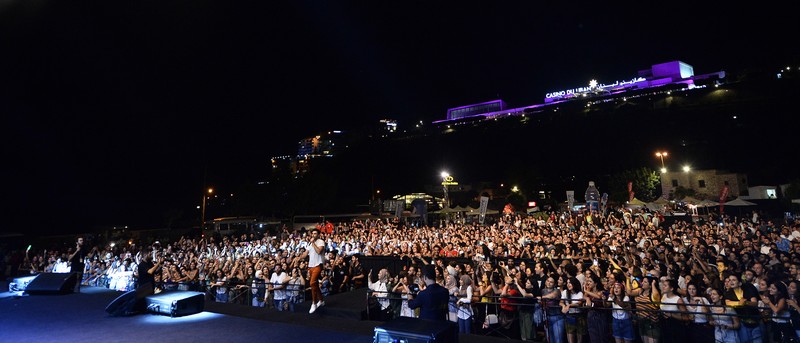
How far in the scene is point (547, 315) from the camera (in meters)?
7.00

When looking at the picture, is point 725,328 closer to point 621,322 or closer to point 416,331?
point 621,322

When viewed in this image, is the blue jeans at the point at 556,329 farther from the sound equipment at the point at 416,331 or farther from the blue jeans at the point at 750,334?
the sound equipment at the point at 416,331

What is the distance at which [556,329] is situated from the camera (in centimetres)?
719

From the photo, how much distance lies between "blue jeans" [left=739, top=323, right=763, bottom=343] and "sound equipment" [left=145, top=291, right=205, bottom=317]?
890 centimetres

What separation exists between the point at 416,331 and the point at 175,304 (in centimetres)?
473

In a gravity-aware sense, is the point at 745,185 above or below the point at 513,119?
below

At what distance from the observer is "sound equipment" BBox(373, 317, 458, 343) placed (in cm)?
397

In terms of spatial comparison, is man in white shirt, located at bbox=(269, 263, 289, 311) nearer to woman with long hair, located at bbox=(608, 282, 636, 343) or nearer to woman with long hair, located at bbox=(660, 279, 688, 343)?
woman with long hair, located at bbox=(608, 282, 636, 343)

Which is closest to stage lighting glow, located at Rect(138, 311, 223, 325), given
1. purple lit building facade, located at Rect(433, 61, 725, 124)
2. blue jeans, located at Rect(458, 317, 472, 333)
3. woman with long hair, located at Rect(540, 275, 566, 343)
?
blue jeans, located at Rect(458, 317, 472, 333)

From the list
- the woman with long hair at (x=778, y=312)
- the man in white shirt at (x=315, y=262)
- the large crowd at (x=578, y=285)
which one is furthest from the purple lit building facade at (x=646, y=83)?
the man in white shirt at (x=315, y=262)

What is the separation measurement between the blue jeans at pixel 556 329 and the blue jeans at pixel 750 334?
2.55 m

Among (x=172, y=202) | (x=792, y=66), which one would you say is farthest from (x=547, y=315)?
(x=792, y=66)

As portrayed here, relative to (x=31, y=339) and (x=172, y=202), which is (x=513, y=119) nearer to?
(x=172, y=202)

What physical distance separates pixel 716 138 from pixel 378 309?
79929 mm
